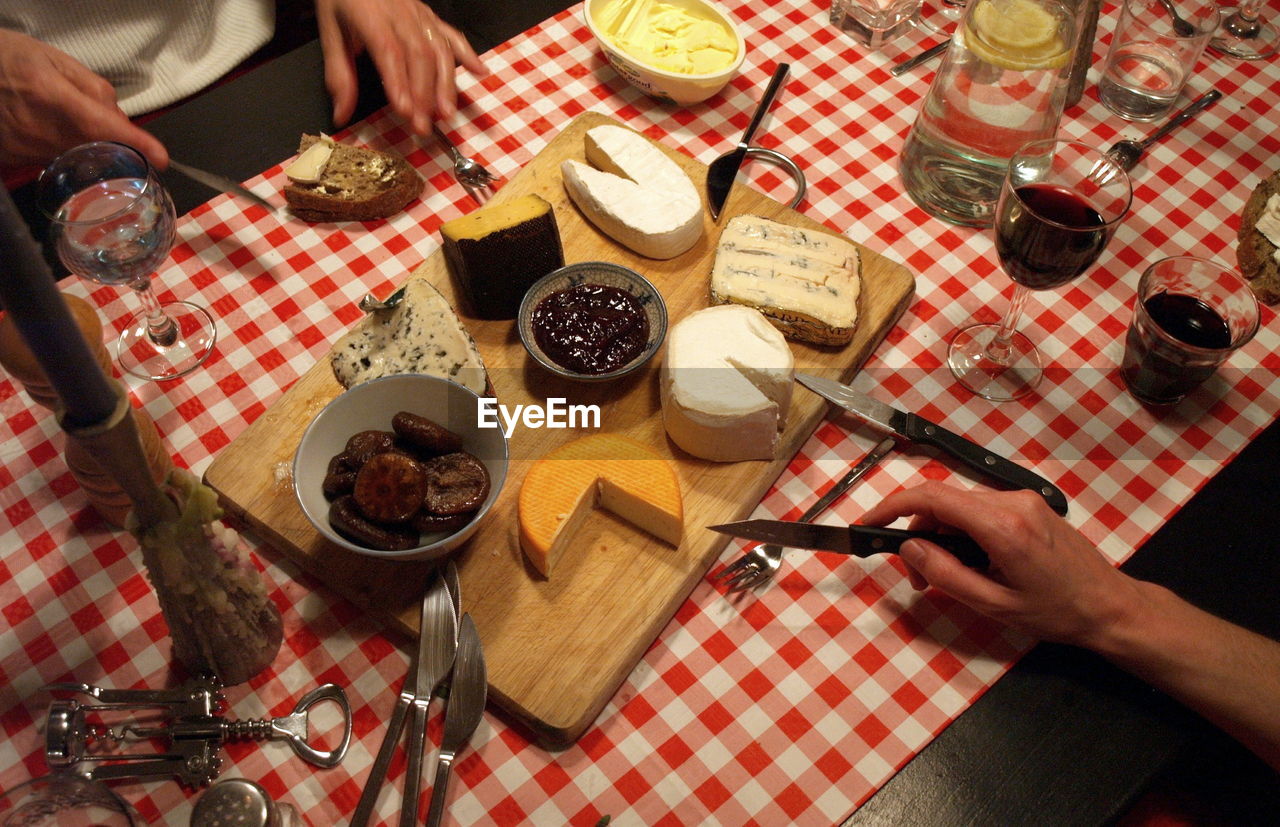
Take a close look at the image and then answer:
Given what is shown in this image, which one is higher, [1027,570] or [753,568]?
[1027,570]

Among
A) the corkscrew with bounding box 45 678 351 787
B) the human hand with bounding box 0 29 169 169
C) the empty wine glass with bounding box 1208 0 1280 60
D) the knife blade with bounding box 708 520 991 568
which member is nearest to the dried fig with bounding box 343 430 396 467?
the corkscrew with bounding box 45 678 351 787

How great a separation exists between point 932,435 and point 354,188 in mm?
1487

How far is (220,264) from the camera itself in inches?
87.4

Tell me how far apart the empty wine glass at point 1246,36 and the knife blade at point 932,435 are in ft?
5.43

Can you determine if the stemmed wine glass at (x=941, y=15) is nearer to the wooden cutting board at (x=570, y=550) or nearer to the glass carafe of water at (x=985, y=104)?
the glass carafe of water at (x=985, y=104)

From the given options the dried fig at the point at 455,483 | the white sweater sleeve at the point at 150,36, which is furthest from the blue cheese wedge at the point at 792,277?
the white sweater sleeve at the point at 150,36

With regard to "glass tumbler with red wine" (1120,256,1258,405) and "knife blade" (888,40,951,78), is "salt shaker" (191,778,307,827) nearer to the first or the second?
"glass tumbler with red wine" (1120,256,1258,405)

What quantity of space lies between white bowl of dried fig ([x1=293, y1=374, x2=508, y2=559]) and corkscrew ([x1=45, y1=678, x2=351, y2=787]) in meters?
0.30

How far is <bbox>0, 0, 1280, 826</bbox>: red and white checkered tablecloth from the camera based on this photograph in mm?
1604

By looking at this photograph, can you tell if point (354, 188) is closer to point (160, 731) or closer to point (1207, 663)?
point (160, 731)

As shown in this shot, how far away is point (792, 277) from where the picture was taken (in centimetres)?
205

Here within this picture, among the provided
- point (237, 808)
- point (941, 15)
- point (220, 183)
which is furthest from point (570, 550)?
point (941, 15)

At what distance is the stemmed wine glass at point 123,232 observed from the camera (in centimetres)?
179

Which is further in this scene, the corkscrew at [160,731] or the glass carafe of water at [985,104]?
the glass carafe of water at [985,104]
